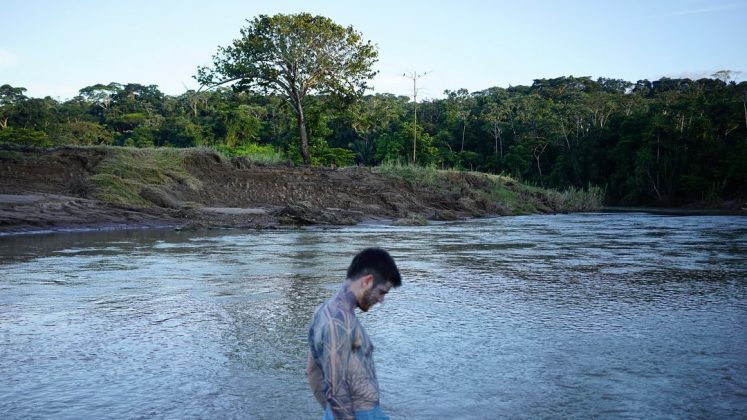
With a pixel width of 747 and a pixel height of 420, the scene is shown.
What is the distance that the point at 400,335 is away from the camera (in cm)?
708

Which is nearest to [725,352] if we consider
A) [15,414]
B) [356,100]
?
[15,414]

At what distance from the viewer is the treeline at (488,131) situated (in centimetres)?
5253

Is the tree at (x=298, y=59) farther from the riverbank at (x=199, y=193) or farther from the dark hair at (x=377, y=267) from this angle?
the dark hair at (x=377, y=267)

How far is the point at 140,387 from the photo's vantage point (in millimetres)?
5309

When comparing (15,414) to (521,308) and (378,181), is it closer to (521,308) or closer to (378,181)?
(521,308)

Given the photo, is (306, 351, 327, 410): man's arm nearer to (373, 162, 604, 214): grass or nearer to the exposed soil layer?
the exposed soil layer

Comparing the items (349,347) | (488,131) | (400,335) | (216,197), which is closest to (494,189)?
(216,197)

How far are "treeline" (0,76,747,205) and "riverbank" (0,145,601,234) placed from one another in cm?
568

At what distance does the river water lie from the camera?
4988 millimetres

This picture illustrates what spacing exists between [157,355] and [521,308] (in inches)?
170

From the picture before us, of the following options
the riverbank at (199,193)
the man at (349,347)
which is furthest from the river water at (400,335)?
the riverbank at (199,193)

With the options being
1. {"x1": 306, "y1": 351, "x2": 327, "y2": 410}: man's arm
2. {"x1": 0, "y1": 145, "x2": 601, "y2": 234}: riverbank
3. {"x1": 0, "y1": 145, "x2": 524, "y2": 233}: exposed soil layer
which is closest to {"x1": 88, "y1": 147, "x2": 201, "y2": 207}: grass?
{"x1": 0, "y1": 145, "x2": 601, "y2": 234}: riverbank

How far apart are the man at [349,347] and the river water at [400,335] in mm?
1777

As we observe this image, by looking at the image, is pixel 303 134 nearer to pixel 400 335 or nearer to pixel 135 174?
pixel 135 174
